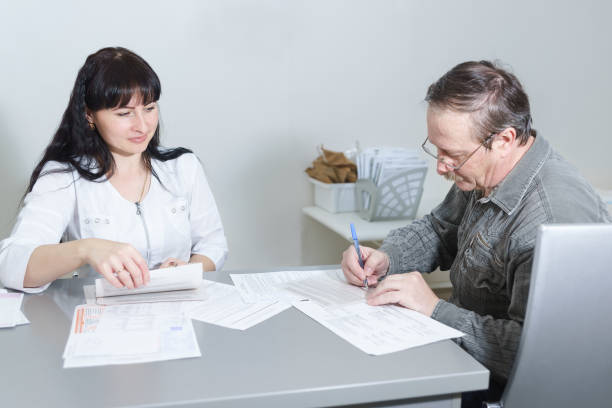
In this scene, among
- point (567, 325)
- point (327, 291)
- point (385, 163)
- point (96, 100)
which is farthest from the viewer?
point (385, 163)

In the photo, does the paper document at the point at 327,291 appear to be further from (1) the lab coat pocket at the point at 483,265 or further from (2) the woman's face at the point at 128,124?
(2) the woman's face at the point at 128,124

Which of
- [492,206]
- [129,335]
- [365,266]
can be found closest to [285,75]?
[365,266]

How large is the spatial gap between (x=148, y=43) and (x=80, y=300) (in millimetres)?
1477

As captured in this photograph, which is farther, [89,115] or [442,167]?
[89,115]

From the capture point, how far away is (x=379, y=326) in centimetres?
116

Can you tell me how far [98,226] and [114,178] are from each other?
151mm

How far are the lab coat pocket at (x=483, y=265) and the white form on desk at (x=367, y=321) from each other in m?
0.20

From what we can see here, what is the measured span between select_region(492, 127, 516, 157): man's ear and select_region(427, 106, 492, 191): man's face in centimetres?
3

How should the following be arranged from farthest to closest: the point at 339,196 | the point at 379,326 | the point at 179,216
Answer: the point at 339,196 → the point at 179,216 → the point at 379,326

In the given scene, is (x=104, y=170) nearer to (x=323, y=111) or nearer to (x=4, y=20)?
(x=4, y=20)

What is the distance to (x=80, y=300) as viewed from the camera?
131 cm

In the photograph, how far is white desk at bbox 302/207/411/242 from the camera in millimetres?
2266

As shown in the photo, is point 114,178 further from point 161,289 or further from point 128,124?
point 161,289

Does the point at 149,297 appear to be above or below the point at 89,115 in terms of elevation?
below
